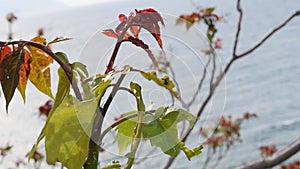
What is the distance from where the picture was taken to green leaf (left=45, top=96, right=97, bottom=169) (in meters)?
0.24

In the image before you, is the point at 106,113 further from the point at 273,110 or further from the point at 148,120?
the point at 273,110

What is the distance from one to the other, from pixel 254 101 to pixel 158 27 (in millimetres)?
8277

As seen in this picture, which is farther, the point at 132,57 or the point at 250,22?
the point at 250,22

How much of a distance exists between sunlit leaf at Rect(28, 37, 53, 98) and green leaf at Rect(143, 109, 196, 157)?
9 centimetres

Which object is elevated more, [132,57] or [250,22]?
[132,57]

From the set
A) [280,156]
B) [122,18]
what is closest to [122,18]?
[122,18]

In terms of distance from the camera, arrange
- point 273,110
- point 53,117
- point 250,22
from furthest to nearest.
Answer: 1. point 250,22
2. point 273,110
3. point 53,117

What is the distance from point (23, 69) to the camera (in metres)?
0.31

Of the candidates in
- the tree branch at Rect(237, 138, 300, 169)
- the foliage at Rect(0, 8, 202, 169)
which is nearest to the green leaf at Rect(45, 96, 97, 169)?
the foliage at Rect(0, 8, 202, 169)

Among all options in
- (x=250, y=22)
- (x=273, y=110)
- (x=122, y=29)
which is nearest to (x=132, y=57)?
(x=122, y=29)

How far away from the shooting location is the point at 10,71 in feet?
Result: 0.89

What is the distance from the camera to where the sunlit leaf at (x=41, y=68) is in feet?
1.04

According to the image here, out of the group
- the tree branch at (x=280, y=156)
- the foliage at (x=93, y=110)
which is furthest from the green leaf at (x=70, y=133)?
the tree branch at (x=280, y=156)

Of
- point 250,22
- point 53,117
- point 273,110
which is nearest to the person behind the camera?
point 53,117
